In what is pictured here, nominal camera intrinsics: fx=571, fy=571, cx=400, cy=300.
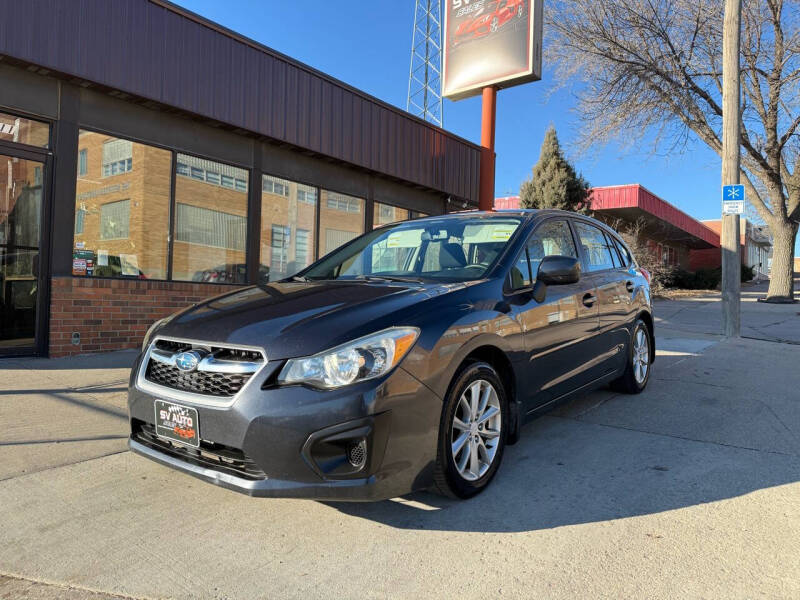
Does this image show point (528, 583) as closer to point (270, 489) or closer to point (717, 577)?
point (717, 577)

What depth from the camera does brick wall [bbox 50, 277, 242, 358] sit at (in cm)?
698

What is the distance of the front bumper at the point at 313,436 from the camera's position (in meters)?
2.47

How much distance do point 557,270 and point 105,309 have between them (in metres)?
6.16

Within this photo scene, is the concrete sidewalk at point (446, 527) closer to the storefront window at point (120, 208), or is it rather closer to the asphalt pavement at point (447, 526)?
the asphalt pavement at point (447, 526)

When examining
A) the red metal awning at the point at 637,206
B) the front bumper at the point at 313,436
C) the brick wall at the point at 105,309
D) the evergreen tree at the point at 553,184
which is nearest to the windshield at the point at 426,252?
the front bumper at the point at 313,436

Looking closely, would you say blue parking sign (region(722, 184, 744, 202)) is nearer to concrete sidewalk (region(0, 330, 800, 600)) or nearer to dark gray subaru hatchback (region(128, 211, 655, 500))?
→ concrete sidewalk (region(0, 330, 800, 600))

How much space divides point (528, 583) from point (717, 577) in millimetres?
791

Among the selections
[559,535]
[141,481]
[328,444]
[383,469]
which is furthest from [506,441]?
[141,481]

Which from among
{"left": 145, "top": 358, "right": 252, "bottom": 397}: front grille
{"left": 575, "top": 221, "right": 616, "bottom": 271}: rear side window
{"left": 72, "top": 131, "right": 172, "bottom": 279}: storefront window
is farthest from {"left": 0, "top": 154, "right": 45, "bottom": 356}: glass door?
{"left": 575, "top": 221, "right": 616, "bottom": 271}: rear side window

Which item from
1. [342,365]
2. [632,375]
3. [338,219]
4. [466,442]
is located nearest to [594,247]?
[632,375]

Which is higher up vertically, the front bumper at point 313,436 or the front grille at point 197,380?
the front grille at point 197,380

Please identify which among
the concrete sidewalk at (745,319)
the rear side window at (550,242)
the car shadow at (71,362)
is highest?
the rear side window at (550,242)

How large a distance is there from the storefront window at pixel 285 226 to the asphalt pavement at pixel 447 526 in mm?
5679

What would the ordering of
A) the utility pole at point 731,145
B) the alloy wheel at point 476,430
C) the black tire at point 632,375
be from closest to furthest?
the alloy wheel at point 476,430, the black tire at point 632,375, the utility pole at point 731,145
